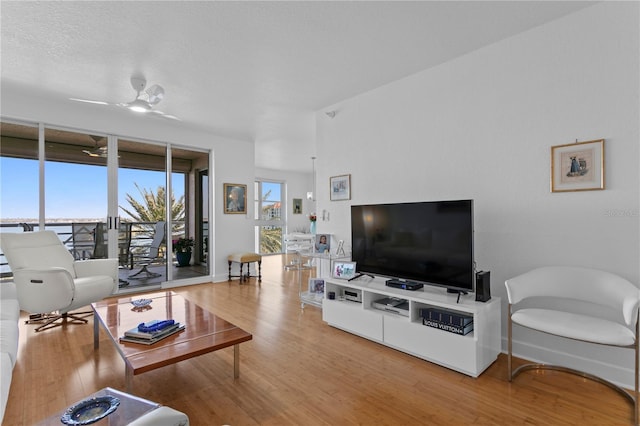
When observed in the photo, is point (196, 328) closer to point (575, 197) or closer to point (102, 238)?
point (575, 197)

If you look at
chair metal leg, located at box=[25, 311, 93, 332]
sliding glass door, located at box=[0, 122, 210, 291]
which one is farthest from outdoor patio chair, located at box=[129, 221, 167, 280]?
chair metal leg, located at box=[25, 311, 93, 332]

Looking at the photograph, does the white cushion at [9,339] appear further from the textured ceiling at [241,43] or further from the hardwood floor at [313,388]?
the textured ceiling at [241,43]

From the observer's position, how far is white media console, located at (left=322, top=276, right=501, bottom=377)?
88.5 inches

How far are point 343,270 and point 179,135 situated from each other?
3.71 meters

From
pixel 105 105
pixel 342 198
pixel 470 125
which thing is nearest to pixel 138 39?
pixel 105 105

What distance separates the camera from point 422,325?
2.50 m

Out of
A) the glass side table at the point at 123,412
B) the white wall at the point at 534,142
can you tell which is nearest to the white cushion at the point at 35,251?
the glass side table at the point at 123,412

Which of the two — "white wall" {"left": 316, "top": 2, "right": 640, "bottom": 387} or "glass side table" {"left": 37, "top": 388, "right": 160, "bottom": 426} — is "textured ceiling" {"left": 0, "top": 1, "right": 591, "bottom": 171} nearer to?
"white wall" {"left": 316, "top": 2, "right": 640, "bottom": 387}

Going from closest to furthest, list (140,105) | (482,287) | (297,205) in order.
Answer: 1. (482,287)
2. (140,105)
3. (297,205)

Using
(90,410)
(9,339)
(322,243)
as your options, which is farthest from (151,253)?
(90,410)

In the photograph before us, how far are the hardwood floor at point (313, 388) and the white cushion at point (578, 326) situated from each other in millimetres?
433

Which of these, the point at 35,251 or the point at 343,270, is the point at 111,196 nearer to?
the point at 35,251

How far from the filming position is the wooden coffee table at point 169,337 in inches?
69.6

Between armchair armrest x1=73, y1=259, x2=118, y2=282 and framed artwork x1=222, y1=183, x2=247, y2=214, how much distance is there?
2.23 m
